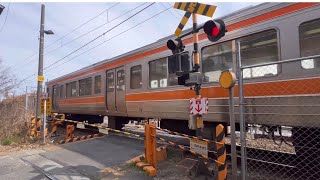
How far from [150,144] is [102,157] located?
1.94 meters

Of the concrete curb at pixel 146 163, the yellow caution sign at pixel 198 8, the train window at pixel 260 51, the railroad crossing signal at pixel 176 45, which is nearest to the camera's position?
the yellow caution sign at pixel 198 8

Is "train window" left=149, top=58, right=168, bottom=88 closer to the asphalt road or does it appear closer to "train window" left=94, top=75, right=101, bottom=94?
the asphalt road

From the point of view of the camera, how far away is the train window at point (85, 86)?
14.8 metres

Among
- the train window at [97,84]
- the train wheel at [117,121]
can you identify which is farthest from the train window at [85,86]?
the train wheel at [117,121]

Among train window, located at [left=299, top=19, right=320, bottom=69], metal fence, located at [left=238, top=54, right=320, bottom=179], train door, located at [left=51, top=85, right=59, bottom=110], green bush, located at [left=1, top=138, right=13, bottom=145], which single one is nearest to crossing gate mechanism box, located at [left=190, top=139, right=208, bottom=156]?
metal fence, located at [left=238, top=54, right=320, bottom=179]

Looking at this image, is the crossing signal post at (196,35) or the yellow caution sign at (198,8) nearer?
the crossing signal post at (196,35)

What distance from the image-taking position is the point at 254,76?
6418 millimetres

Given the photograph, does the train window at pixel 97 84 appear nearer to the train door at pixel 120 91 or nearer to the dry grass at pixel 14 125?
the train door at pixel 120 91

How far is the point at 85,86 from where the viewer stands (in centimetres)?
1530

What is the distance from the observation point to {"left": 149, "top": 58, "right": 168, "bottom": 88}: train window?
902 cm

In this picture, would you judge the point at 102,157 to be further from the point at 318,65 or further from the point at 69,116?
the point at 69,116

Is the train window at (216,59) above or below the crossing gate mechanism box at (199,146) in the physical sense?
above

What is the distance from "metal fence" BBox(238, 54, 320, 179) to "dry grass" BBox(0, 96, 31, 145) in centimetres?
922

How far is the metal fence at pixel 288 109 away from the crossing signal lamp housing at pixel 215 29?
82 centimetres
